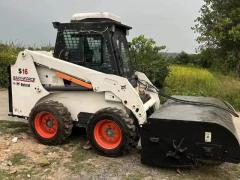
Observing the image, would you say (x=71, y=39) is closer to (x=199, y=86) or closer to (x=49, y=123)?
(x=49, y=123)

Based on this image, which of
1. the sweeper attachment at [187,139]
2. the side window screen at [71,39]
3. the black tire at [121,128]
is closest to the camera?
the sweeper attachment at [187,139]

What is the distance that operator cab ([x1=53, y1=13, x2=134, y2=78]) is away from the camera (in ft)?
22.6

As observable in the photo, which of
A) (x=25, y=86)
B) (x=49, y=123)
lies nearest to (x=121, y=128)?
(x=49, y=123)

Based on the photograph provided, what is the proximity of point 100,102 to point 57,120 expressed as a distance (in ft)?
2.61

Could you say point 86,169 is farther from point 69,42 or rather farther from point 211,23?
point 211,23

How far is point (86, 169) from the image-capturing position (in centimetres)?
589

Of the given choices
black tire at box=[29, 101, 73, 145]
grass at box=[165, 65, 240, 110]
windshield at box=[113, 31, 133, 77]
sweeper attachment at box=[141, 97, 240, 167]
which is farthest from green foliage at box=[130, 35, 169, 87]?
sweeper attachment at box=[141, 97, 240, 167]

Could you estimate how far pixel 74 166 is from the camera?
236 inches

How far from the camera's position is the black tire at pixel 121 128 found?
6.27 meters

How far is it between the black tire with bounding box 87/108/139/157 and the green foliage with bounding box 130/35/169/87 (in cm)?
692

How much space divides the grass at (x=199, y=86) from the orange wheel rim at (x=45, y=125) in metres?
6.37

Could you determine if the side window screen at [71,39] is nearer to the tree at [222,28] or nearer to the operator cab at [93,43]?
the operator cab at [93,43]

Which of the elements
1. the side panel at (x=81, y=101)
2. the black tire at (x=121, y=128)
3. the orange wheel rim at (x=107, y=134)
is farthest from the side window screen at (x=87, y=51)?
the orange wheel rim at (x=107, y=134)

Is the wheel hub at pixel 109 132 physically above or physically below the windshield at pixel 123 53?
below
